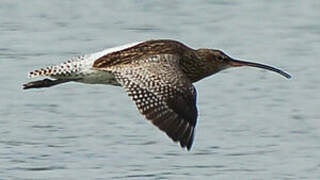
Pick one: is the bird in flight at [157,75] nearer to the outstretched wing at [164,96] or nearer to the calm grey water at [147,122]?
the outstretched wing at [164,96]

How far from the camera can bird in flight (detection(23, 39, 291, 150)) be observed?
9.33 metres

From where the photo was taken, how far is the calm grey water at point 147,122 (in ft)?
36.4

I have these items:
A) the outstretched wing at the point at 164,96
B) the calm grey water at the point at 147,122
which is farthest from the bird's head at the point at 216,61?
the outstretched wing at the point at 164,96

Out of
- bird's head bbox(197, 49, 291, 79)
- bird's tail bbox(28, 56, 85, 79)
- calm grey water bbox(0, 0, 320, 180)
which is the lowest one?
calm grey water bbox(0, 0, 320, 180)

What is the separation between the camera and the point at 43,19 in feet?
50.3

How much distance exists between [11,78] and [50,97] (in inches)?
21.5

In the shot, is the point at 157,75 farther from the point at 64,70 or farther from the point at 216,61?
the point at 216,61

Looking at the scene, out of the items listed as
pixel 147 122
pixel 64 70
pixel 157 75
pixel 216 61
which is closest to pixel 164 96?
pixel 157 75

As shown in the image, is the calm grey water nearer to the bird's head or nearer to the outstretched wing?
the bird's head

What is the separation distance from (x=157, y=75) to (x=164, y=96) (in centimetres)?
26

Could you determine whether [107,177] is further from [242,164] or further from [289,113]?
[289,113]

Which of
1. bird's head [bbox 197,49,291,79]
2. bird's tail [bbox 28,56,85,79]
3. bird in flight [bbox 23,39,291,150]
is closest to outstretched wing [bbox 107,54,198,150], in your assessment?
bird in flight [bbox 23,39,291,150]

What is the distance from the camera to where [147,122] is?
1214cm

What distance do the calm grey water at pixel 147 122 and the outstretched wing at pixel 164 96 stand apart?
3.84ft
